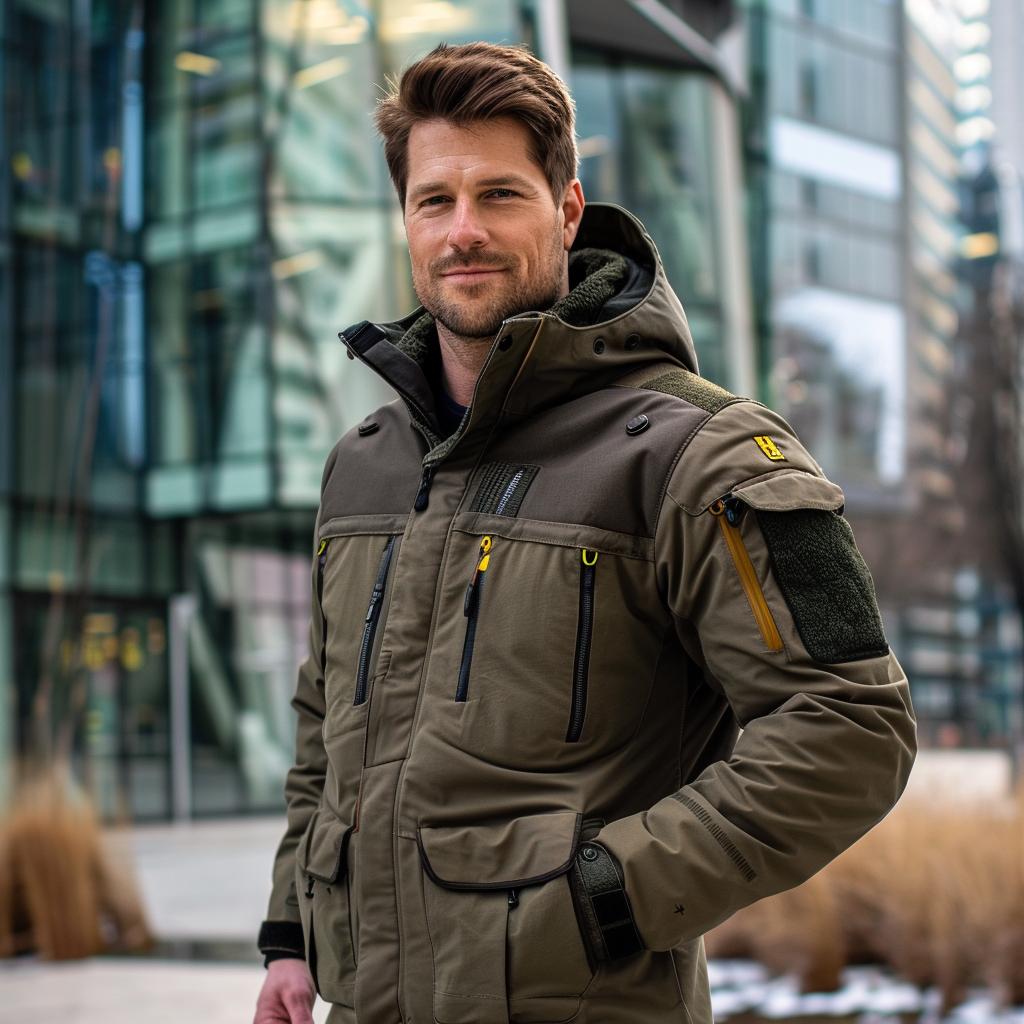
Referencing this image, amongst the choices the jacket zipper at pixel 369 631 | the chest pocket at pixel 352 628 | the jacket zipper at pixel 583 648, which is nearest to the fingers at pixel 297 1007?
the chest pocket at pixel 352 628

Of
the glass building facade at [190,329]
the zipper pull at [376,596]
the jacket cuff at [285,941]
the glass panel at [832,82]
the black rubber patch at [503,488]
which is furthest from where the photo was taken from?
the glass panel at [832,82]

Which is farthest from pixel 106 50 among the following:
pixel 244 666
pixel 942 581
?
pixel 942 581

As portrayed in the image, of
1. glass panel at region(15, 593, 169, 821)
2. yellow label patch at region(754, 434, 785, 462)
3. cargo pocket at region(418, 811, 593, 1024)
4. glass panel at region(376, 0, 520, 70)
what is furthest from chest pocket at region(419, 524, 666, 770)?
glass panel at region(15, 593, 169, 821)

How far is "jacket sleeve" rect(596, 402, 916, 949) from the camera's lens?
163cm

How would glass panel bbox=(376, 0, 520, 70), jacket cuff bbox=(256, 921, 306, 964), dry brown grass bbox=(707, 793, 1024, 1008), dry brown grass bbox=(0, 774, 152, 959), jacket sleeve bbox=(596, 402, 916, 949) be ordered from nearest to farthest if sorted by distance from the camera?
jacket sleeve bbox=(596, 402, 916, 949), jacket cuff bbox=(256, 921, 306, 964), dry brown grass bbox=(707, 793, 1024, 1008), dry brown grass bbox=(0, 774, 152, 959), glass panel bbox=(376, 0, 520, 70)

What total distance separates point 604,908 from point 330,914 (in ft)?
1.70

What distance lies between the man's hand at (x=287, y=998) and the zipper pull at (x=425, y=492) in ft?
2.81

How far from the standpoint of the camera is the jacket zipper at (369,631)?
1.96 meters

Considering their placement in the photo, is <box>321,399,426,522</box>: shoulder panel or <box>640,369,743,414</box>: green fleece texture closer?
<box>640,369,743,414</box>: green fleece texture

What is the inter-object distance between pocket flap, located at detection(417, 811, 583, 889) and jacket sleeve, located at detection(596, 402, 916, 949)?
0.21 feet

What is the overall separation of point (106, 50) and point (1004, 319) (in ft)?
42.0

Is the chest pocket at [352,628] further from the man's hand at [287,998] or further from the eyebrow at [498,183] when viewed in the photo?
the eyebrow at [498,183]

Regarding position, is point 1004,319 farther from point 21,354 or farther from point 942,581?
point 942,581

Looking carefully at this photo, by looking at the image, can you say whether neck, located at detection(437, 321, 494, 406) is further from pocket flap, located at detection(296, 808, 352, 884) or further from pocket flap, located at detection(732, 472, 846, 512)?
pocket flap, located at detection(296, 808, 352, 884)
